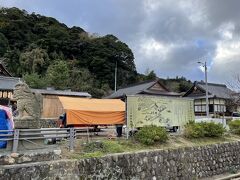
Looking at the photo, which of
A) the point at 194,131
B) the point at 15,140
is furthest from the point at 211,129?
the point at 15,140

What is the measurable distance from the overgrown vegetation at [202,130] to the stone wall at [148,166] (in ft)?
2.88

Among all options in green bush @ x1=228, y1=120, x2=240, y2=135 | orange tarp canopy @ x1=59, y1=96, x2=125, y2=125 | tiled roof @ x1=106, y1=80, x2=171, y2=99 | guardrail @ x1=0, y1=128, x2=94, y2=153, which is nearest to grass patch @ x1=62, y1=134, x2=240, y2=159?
guardrail @ x1=0, y1=128, x2=94, y2=153

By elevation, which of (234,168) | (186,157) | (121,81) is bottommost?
(234,168)

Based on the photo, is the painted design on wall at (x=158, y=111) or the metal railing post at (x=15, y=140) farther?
the painted design on wall at (x=158, y=111)

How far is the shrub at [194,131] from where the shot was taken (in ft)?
47.3

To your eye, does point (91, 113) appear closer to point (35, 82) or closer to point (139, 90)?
point (35, 82)

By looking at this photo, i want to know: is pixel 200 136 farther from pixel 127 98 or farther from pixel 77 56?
pixel 77 56

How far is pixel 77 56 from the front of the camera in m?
58.5

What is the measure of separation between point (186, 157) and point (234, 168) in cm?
414

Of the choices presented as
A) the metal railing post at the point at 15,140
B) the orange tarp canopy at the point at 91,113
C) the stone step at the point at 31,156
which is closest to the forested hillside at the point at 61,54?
the orange tarp canopy at the point at 91,113

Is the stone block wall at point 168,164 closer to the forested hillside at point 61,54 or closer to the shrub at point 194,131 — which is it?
the shrub at point 194,131

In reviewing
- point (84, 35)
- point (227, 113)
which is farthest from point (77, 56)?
point (227, 113)

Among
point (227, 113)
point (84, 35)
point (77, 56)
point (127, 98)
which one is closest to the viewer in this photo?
point (127, 98)

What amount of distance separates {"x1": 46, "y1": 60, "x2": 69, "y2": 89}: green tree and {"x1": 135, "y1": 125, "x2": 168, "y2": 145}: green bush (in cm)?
3153
